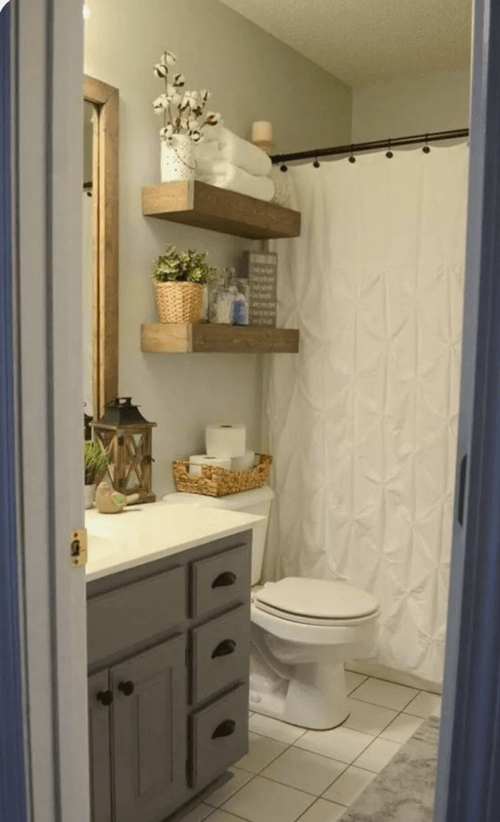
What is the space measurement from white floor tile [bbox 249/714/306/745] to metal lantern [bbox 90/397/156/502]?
3.03ft

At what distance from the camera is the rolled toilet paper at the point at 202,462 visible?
2885mm

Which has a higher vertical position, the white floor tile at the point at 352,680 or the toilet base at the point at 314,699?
the toilet base at the point at 314,699

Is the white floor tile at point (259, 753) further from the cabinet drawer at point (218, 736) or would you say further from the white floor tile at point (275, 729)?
the cabinet drawer at point (218, 736)

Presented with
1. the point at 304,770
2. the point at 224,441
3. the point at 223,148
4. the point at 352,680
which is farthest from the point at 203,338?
the point at 352,680

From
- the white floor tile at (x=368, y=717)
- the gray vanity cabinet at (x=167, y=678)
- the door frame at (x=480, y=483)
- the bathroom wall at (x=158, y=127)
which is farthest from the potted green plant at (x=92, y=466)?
the door frame at (x=480, y=483)

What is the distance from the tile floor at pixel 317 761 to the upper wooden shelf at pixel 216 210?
6.06 ft

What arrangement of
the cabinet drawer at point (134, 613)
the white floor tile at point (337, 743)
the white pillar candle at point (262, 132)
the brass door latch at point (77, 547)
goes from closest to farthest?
1. the brass door latch at point (77, 547)
2. the cabinet drawer at point (134, 613)
3. the white floor tile at point (337, 743)
4. the white pillar candle at point (262, 132)

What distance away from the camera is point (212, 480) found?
2.84 metres

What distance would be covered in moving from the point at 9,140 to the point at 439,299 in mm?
2114

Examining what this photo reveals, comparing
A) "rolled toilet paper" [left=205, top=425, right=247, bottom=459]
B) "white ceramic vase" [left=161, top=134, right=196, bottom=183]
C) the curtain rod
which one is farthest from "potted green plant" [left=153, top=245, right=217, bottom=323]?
the curtain rod

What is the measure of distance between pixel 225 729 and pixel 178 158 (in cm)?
184

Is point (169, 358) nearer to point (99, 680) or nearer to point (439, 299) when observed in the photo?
point (439, 299)

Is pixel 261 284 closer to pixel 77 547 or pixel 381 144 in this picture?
pixel 381 144

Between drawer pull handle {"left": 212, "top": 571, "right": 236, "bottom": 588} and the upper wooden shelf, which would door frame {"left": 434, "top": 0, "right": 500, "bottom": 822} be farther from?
the upper wooden shelf
